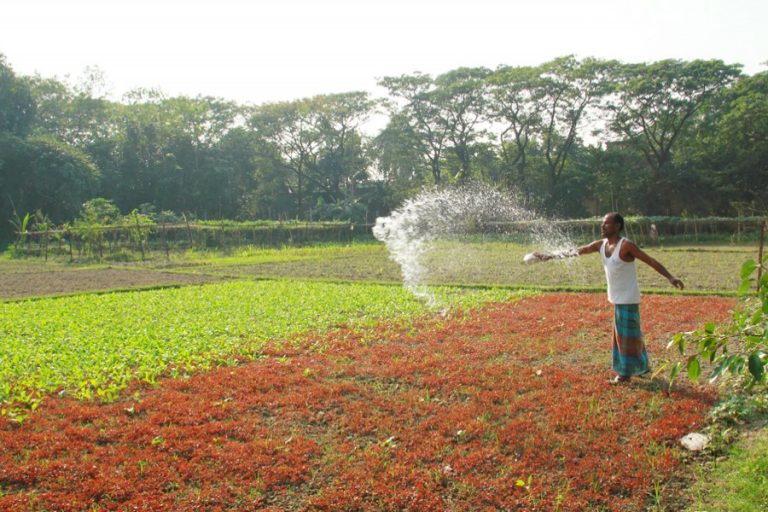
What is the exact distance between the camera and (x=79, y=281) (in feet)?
66.0

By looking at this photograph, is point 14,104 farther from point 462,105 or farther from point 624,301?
point 624,301

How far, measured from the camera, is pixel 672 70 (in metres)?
37.2

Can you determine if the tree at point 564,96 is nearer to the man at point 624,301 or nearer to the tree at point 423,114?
the tree at point 423,114

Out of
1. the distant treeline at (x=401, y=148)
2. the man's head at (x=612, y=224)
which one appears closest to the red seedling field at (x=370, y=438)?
the man's head at (x=612, y=224)

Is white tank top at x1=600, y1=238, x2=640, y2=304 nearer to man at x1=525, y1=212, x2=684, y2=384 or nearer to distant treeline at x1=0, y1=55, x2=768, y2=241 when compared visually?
man at x1=525, y1=212, x2=684, y2=384

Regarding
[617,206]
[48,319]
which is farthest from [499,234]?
[48,319]

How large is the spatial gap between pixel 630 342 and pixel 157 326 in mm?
7879

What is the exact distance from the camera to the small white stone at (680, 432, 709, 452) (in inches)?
207

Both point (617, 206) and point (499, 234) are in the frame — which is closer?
point (499, 234)

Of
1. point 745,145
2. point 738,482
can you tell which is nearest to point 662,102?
point 745,145

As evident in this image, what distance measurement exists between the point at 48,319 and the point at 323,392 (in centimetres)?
756

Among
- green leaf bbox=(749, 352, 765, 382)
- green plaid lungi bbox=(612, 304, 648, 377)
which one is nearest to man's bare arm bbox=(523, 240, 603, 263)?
green plaid lungi bbox=(612, 304, 648, 377)

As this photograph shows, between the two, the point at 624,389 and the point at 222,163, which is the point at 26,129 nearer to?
the point at 222,163

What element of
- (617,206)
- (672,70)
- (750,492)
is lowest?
(750,492)
